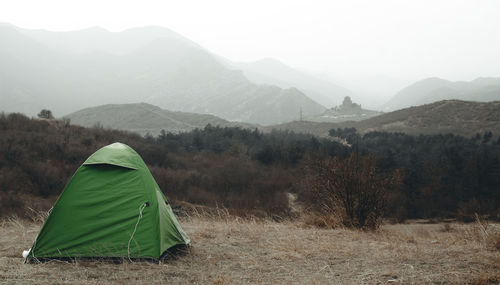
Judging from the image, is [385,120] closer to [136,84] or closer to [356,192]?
[356,192]

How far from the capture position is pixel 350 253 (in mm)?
5688

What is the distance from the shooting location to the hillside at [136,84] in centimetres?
11762

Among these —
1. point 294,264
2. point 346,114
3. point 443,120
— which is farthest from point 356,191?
point 346,114

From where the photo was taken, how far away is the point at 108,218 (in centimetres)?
567

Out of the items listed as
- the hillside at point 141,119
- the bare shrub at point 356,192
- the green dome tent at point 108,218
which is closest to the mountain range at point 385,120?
the hillside at point 141,119

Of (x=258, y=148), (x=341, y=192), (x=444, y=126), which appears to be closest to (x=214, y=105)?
(x=444, y=126)

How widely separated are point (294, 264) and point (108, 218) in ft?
9.54

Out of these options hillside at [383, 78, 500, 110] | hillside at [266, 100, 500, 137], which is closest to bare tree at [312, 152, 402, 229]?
hillside at [266, 100, 500, 137]

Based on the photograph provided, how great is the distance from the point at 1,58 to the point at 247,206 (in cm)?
14457

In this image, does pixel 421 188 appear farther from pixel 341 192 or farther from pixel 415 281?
pixel 415 281

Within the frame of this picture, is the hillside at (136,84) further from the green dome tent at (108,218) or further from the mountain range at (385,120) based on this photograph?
the green dome tent at (108,218)

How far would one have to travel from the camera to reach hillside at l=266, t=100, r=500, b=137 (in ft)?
156

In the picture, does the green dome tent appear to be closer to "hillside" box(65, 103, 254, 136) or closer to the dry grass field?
the dry grass field

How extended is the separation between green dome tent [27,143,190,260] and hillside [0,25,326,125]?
105 meters
